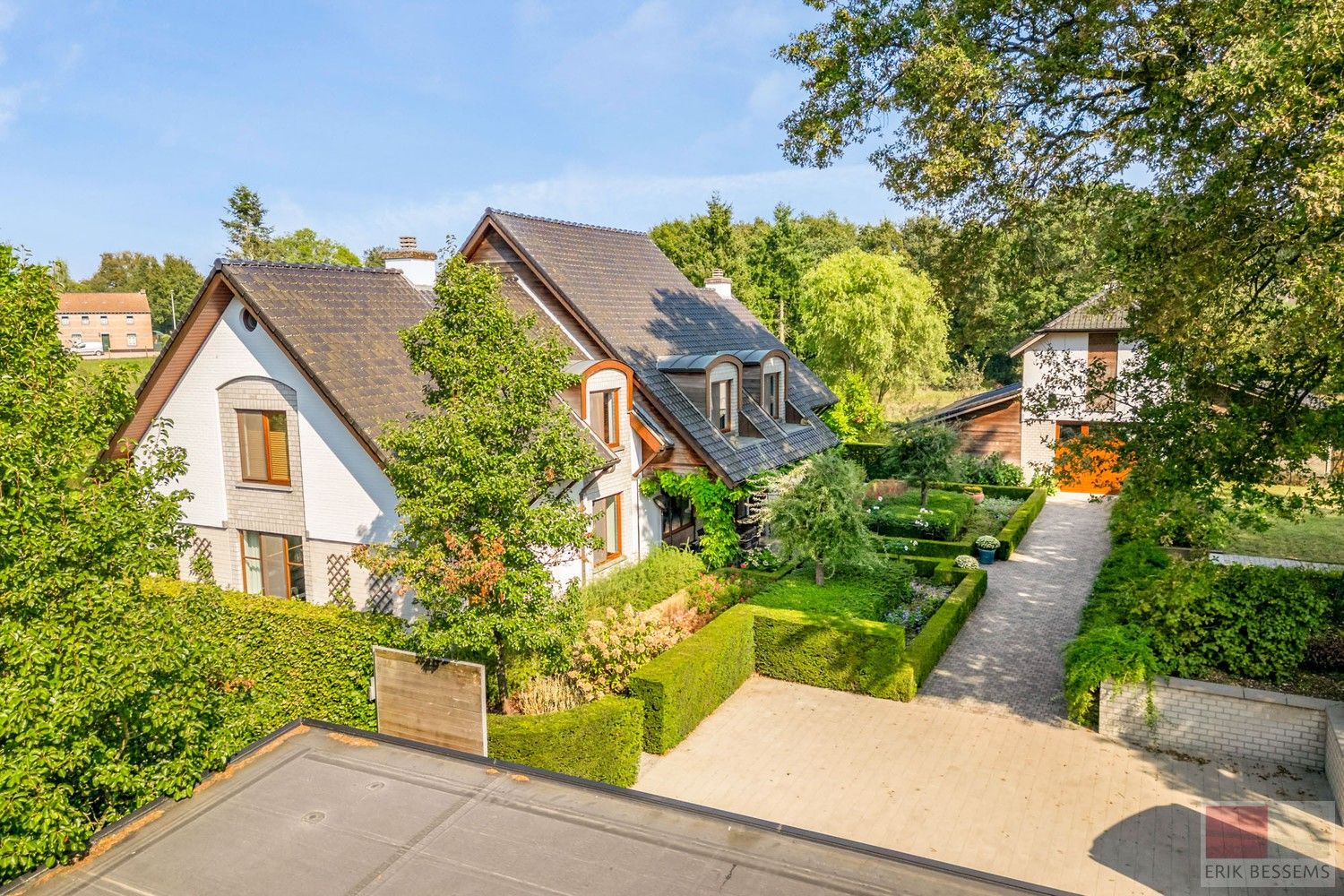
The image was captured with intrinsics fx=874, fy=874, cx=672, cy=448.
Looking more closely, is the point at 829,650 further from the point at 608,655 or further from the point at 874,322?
the point at 874,322

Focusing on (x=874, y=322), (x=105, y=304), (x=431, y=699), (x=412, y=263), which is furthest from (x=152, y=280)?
(x=431, y=699)

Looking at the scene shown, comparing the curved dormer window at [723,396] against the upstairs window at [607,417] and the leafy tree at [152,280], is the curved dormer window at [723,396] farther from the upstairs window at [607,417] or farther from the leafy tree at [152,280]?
the leafy tree at [152,280]

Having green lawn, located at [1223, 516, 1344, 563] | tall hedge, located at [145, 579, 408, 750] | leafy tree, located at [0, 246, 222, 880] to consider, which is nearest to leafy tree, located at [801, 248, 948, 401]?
green lawn, located at [1223, 516, 1344, 563]

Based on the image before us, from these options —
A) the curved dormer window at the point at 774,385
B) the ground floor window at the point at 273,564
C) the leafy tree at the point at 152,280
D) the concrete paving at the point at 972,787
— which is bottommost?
the concrete paving at the point at 972,787

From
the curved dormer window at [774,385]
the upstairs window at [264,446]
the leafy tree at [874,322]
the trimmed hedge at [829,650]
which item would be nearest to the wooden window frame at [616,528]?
the trimmed hedge at [829,650]

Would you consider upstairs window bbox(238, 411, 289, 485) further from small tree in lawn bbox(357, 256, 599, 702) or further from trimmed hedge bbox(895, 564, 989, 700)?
trimmed hedge bbox(895, 564, 989, 700)
